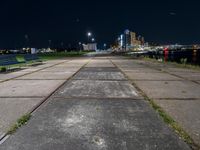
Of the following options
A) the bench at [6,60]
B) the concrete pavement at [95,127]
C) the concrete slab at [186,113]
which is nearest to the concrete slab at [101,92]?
the concrete pavement at [95,127]

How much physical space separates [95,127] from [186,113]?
2.38 meters

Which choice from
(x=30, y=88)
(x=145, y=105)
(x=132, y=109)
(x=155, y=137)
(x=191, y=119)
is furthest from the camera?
(x=30, y=88)

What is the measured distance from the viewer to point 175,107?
6.82 m

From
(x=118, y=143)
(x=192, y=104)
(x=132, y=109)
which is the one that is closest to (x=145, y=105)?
(x=132, y=109)

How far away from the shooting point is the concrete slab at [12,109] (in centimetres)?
545

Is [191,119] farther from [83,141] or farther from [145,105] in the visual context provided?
[83,141]

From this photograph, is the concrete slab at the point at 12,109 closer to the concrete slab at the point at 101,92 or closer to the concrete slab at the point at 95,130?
→ the concrete slab at the point at 95,130

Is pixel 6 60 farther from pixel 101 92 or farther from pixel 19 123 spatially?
pixel 19 123

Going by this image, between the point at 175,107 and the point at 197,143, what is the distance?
250cm

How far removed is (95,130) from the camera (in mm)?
5016

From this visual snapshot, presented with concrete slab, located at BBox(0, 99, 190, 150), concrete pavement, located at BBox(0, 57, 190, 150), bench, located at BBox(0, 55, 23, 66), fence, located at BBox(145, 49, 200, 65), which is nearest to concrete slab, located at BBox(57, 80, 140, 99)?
concrete pavement, located at BBox(0, 57, 190, 150)

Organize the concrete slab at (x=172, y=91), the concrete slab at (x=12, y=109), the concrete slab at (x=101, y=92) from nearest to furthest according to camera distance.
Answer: the concrete slab at (x=12, y=109) < the concrete slab at (x=172, y=91) < the concrete slab at (x=101, y=92)

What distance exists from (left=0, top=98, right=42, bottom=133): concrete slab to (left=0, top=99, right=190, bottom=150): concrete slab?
391 millimetres

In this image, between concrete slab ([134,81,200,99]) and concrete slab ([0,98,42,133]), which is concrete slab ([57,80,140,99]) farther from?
concrete slab ([0,98,42,133])
